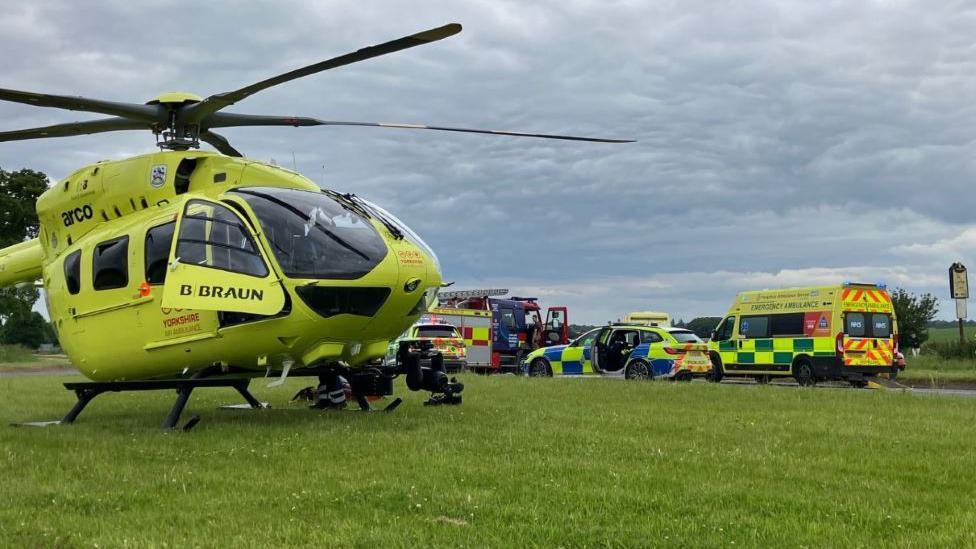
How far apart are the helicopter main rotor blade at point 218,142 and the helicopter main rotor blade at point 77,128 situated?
78 cm

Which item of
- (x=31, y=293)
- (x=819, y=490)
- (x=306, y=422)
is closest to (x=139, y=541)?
(x=819, y=490)

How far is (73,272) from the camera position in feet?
36.8

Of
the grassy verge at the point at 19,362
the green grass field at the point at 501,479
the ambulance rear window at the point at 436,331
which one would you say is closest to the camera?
the green grass field at the point at 501,479

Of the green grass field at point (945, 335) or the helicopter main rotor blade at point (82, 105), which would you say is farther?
the green grass field at point (945, 335)

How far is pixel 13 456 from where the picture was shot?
8109 millimetres

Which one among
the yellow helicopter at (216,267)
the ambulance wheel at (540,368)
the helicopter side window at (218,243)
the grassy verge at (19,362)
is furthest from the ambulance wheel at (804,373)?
the grassy verge at (19,362)

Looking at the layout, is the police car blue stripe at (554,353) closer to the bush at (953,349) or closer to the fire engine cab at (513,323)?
the fire engine cab at (513,323)

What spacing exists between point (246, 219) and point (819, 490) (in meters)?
6.52

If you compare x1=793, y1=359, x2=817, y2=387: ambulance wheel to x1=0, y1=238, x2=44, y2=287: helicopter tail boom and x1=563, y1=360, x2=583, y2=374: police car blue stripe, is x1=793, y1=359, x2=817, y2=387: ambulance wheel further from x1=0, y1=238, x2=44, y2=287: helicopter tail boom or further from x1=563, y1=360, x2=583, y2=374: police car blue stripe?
x1=0, y1=238, x2=44, y2=287: helicopter tail boom

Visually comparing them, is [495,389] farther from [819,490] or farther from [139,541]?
[139,541]

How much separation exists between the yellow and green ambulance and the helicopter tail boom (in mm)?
16009

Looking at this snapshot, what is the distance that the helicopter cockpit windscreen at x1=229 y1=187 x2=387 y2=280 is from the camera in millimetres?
9453

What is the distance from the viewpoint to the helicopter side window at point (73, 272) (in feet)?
36.4

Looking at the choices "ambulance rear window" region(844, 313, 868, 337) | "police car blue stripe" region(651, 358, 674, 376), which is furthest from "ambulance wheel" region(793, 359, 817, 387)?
"police car blue stripe" region(651, 358, 674, 376)
